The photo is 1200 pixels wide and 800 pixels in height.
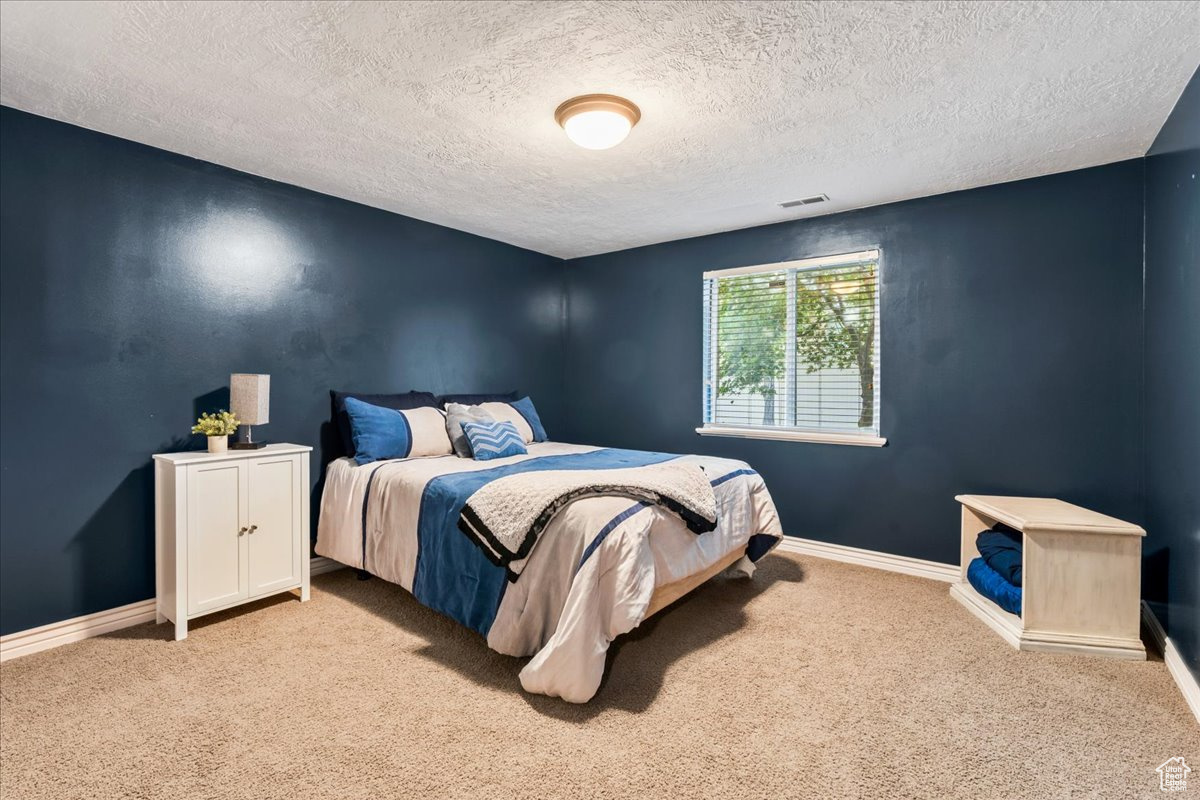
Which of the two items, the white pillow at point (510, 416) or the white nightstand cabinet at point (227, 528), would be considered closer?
the white nightstand cabinet at point (227, 528)

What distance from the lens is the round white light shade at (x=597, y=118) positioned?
225 cm

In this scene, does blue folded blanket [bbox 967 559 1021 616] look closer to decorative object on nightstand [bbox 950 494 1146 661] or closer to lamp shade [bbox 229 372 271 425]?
decorative object on nightstand [bbox 950 494 1146 661]

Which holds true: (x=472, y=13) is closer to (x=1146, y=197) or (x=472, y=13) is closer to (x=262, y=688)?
(x=262, y=688)

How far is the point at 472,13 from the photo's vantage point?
1780 millimetres

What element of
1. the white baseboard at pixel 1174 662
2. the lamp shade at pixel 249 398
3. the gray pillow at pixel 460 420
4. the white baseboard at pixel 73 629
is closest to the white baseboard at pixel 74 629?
the white baseboard at pixel 73 629

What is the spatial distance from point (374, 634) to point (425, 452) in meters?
1.14

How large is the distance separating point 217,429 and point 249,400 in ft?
0.66

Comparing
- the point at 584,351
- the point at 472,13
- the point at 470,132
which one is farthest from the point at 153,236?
the point at 584,351

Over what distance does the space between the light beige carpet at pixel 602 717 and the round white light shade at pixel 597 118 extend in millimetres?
2192

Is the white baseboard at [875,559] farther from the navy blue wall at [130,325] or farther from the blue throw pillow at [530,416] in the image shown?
the navy blue wall at [130,325]

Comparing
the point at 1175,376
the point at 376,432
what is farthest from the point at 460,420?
the point at 1175,376

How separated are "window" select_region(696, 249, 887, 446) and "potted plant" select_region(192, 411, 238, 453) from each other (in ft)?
10.1

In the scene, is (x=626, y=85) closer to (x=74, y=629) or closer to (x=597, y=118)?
(x=597, y=118)

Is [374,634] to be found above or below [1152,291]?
below
